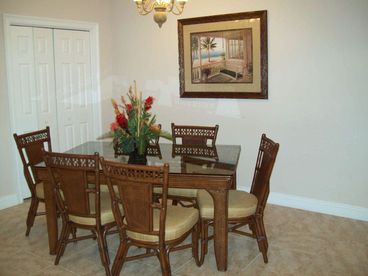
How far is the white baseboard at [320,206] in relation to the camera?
405cm

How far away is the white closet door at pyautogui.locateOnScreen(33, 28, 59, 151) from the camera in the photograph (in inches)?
186

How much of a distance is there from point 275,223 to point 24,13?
3.53m

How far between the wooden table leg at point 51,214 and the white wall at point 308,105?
2.26 meters

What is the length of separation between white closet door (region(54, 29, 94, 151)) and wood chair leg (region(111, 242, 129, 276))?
2.51m

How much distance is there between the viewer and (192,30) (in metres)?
4.83

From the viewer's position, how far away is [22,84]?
4.59 meters

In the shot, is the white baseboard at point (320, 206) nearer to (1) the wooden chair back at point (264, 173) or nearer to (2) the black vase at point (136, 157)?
(1) the wooden chair back at point (264, 173)

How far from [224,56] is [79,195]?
2489mm

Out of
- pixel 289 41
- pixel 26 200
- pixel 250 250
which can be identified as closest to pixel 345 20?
pixel 289 41

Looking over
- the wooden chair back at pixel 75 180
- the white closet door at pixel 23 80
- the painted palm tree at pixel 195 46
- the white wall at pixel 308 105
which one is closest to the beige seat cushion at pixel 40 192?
the wooden chair back at pixel 75 180

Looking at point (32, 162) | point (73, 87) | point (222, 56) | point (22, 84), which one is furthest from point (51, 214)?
point (222, 56)

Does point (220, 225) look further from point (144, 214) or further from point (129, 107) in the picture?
point (129, 107)

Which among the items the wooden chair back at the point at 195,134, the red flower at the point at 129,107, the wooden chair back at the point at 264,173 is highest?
the red flower at the point at 129,107

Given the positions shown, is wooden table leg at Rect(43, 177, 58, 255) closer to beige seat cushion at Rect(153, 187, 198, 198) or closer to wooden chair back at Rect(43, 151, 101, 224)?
wooden chair back at Rect(43, 151, 101, 224)
